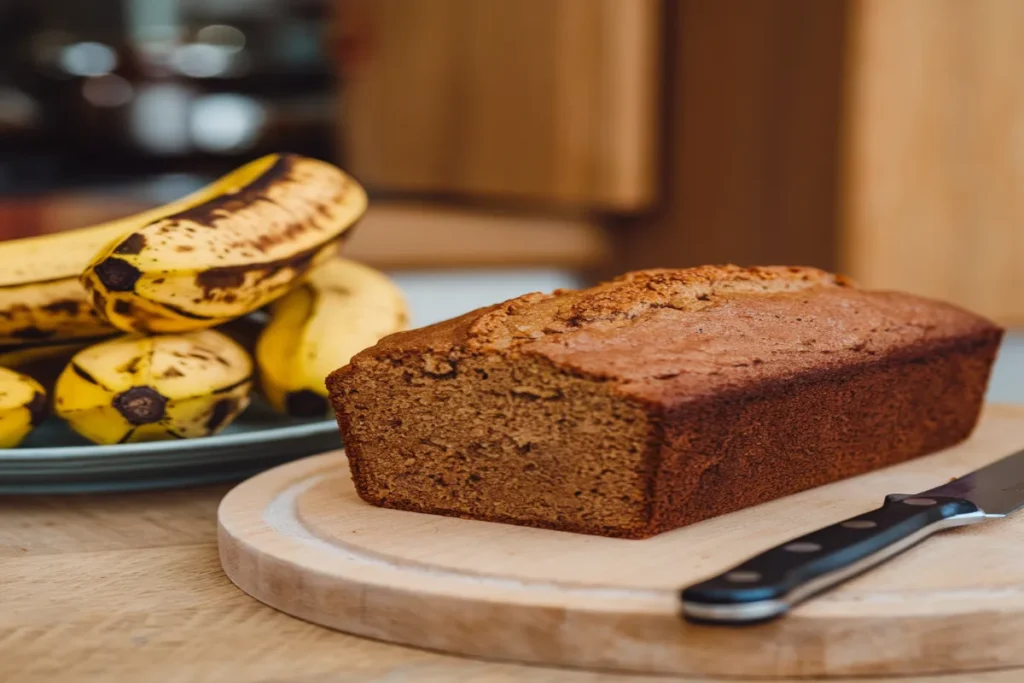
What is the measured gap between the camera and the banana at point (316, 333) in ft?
3.85

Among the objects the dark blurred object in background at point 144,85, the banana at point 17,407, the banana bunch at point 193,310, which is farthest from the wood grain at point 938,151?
the dark blurred object in background at point 144,85

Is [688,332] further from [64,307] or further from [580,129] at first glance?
[580,129]

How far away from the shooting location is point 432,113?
3178 millimetres

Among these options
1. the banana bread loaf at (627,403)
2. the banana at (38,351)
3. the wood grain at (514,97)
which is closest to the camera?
the banana bread loaf at (627,403)

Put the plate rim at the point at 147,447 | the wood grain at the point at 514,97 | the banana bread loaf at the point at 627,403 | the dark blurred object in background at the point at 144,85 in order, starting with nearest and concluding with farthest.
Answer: the banana bread loaf at the point at 627,403
the plate rim at the point at 147,447
the wood grain at the point at 514,97
the dark blurred object in background at the point at 144,85

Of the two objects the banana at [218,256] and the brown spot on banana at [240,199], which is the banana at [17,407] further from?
the brown spot on banana at [240,199]

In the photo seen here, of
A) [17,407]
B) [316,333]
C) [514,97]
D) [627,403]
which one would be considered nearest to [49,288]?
[17,407]

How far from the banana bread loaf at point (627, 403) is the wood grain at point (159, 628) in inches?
7.0

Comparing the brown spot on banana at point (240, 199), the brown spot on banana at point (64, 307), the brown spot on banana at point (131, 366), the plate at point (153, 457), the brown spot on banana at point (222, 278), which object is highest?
the brown spot on banana at point (240, 199)

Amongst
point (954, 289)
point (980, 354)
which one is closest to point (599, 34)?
point (954, 289)

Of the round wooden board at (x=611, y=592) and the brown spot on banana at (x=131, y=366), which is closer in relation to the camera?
the round wooden board at (x=611, y=592)

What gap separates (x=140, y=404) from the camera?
1.07m

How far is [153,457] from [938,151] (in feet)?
6.08

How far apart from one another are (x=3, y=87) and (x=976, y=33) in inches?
99.1
